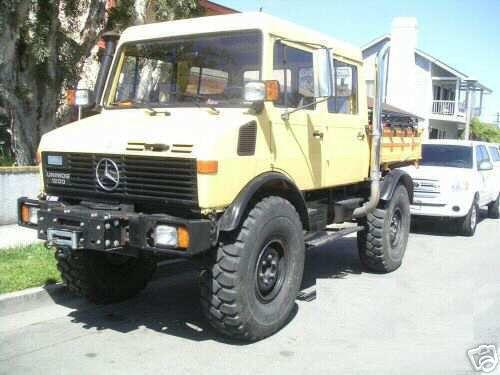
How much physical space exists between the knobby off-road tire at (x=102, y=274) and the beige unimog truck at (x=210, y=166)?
1 cm

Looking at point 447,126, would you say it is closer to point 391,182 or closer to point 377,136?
point 391,182

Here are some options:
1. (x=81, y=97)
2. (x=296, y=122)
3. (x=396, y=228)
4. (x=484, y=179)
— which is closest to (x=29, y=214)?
(x=81, y=97)

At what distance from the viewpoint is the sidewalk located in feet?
24.4

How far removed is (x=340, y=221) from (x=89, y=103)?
299cm

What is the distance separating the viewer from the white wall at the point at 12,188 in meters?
8.84

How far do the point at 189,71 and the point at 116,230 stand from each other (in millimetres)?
1734

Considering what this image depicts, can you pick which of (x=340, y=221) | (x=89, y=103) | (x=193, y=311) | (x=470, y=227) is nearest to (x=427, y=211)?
(x=470, y=227)

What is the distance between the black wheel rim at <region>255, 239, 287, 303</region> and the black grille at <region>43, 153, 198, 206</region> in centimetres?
92

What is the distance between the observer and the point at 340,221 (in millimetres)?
6512

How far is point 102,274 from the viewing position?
5566 mm

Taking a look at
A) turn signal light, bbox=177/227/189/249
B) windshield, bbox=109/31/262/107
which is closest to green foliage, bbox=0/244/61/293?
windshield, bbox=109/31/262/107

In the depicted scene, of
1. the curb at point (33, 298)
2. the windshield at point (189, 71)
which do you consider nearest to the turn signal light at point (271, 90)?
the windshield at point (189, 71)

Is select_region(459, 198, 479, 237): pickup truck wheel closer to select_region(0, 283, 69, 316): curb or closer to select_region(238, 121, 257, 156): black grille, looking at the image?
select_region(238, 121, 257, 156): black grille

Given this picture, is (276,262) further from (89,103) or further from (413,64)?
(413,64)
